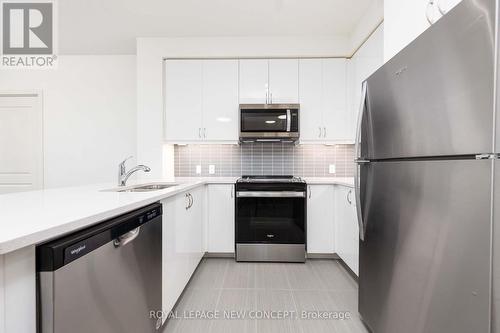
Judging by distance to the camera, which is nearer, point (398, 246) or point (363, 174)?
point (398, 246)

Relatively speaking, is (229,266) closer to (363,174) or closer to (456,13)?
(363,174)

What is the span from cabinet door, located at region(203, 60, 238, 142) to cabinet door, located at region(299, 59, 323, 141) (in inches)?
31.2

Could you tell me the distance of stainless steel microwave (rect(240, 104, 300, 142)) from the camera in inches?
113

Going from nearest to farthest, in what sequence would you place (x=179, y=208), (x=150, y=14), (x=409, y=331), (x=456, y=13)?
(x=456, y=13) → (x=409, y=331) → (x=179, y=208) → (x=150, y=14)

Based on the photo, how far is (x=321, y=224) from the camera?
2.84 m

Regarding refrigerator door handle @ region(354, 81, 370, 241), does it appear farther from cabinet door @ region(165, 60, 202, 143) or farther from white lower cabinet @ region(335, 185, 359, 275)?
cabinet door @ region(165, 60, 202, 143)

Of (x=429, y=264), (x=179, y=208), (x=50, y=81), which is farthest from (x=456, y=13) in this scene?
(x=50, y=81)

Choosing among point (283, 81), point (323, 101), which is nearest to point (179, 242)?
point (283, 81)

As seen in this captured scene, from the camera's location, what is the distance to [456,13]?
0.80 metres

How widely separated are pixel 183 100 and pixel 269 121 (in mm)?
1074

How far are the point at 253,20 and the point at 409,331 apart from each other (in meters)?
2.77

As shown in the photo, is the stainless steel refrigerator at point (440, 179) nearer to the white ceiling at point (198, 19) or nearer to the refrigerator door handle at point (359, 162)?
the refrigerator door handle at point (359, 162)

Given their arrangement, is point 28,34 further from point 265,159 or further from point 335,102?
point 335,102

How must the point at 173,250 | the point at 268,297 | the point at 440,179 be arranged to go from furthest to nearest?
the point at 268,297 → the point at 173,250 → the point at 440,179
